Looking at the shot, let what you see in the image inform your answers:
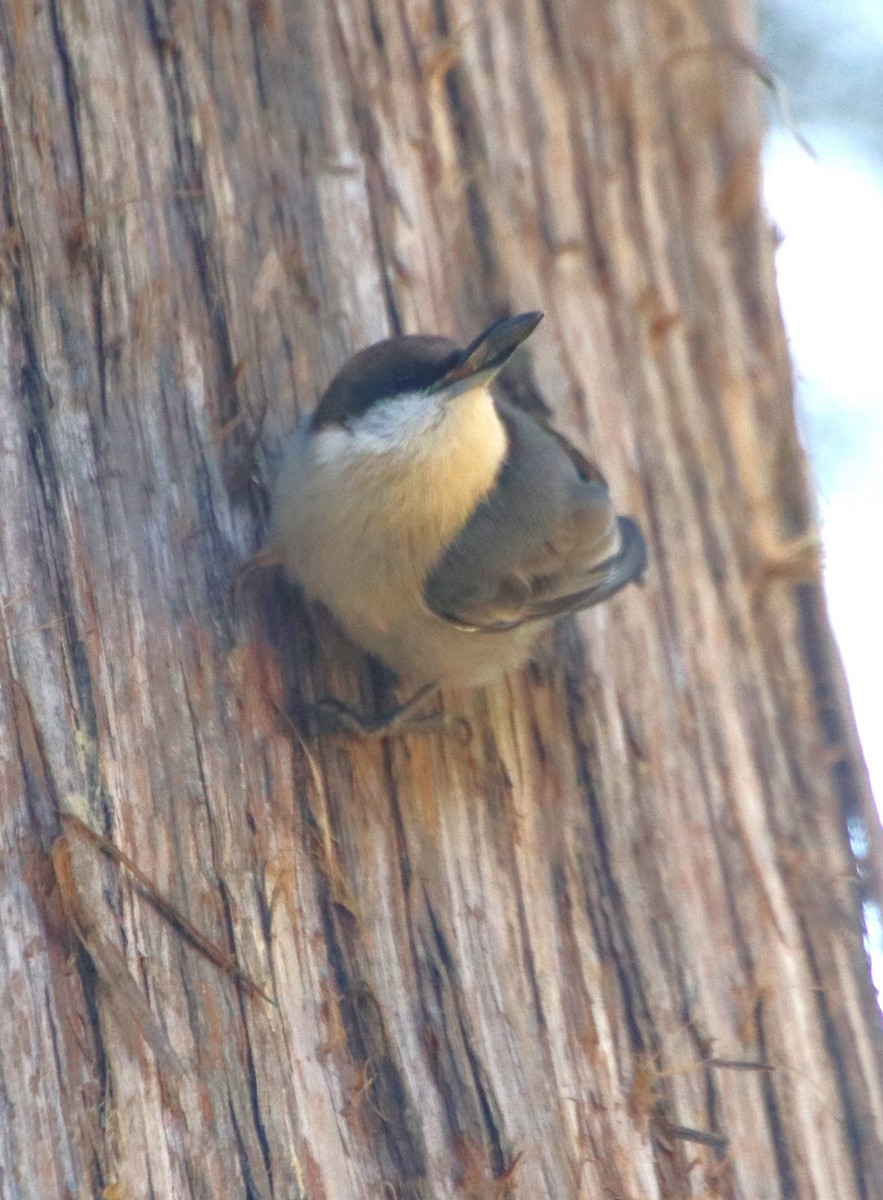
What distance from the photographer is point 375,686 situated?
275 cm

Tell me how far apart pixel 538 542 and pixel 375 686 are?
483mm

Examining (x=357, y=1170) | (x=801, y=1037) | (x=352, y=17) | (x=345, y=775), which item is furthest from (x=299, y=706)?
(x=352, y=17)

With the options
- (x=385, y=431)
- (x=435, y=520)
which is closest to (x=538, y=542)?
(x=435, y=520)

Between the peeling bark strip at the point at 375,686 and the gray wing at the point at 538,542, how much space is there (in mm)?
141

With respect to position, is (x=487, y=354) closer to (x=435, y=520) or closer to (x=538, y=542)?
(x=435, y=520)

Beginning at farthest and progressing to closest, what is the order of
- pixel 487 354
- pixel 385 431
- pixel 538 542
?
pixel 538 542 < pixel 385 431 < pixel 487 354

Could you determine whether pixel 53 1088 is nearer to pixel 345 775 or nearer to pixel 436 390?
pixel 345 775

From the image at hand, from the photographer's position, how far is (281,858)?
2375 mm

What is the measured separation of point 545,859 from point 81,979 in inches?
37.1

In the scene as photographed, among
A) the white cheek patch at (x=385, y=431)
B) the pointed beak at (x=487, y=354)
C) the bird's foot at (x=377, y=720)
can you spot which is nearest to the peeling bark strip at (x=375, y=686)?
the bird's foot at (x=377, y=720)

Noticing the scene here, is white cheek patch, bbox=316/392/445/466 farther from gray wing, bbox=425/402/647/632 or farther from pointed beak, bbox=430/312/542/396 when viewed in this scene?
gray wing, bbox=425/402/647/632

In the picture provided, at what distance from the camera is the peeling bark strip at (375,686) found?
7.24 ft

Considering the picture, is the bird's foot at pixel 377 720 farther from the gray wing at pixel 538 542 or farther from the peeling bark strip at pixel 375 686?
the gray wing at pixel 538 542

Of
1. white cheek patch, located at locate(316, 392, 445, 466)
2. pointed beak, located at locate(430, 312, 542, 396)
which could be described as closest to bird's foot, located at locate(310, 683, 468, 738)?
white cheek patch, located at locate(316, 392, 445, 466)
